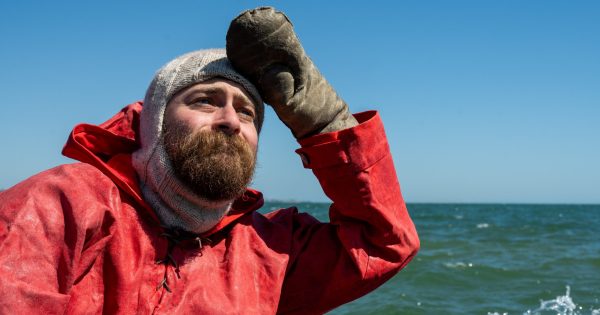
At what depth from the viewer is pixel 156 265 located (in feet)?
6.86

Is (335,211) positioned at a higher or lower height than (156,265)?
higher

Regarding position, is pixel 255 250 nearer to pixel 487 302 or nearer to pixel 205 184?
pixel 205 184

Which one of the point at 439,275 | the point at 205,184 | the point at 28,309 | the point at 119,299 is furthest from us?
the point at 439,275

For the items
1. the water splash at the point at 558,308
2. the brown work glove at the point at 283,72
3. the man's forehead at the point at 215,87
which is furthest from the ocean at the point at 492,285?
the man's forehead at the point at 215,87

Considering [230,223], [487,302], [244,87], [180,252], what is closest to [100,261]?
[180,252]

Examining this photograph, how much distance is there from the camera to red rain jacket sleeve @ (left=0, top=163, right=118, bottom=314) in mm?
1679

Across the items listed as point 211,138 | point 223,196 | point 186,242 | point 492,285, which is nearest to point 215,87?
point 211,138

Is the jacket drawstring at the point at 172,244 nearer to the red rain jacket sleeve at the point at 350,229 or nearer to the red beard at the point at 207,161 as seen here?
the red beard at the point at 207,161

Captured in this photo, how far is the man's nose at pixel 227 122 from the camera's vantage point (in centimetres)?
217

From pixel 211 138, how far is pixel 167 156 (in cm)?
15

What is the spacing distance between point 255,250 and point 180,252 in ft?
0.90

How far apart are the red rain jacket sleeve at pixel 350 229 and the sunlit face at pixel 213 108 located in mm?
231

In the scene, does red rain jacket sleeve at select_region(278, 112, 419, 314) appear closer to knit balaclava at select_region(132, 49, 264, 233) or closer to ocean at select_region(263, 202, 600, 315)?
knit balaclava at select_region(132, 49, 264, 233)

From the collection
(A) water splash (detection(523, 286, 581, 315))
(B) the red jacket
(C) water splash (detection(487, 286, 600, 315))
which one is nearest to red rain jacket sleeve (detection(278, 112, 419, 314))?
(B) the red jacket
